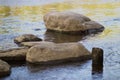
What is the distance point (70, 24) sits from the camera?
20.5 m

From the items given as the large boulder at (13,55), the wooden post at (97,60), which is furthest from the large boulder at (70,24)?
the wooden post at (97,60)

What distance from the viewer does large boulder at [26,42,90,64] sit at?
13.5 m

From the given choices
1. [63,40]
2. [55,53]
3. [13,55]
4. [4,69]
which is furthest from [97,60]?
[63,40]

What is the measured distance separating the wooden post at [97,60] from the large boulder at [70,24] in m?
7.62

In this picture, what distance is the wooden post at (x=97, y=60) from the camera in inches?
486

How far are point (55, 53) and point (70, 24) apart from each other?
22.9 ft

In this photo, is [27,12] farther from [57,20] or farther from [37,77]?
[37,77]

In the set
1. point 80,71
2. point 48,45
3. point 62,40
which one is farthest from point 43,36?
point 80,71

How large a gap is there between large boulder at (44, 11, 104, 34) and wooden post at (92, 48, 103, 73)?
7.62 meters

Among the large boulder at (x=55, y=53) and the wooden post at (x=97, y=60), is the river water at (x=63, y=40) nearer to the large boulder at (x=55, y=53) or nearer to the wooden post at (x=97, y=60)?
the wooden post at (x=97, y=60)

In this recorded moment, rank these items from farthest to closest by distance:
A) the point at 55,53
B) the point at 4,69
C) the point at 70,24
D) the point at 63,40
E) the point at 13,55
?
1. the point at 70,24
2. the point at 63,40
3. the point at 13,55
4. the point at 55,53
5. the point at 4,69

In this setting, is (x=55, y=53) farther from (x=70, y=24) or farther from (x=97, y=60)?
(x=70, y=24)

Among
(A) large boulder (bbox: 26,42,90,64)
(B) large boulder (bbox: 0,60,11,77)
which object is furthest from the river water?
(A) large boulder (bbox: 26,42,90,64)

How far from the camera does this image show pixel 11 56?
1401 centimetres
